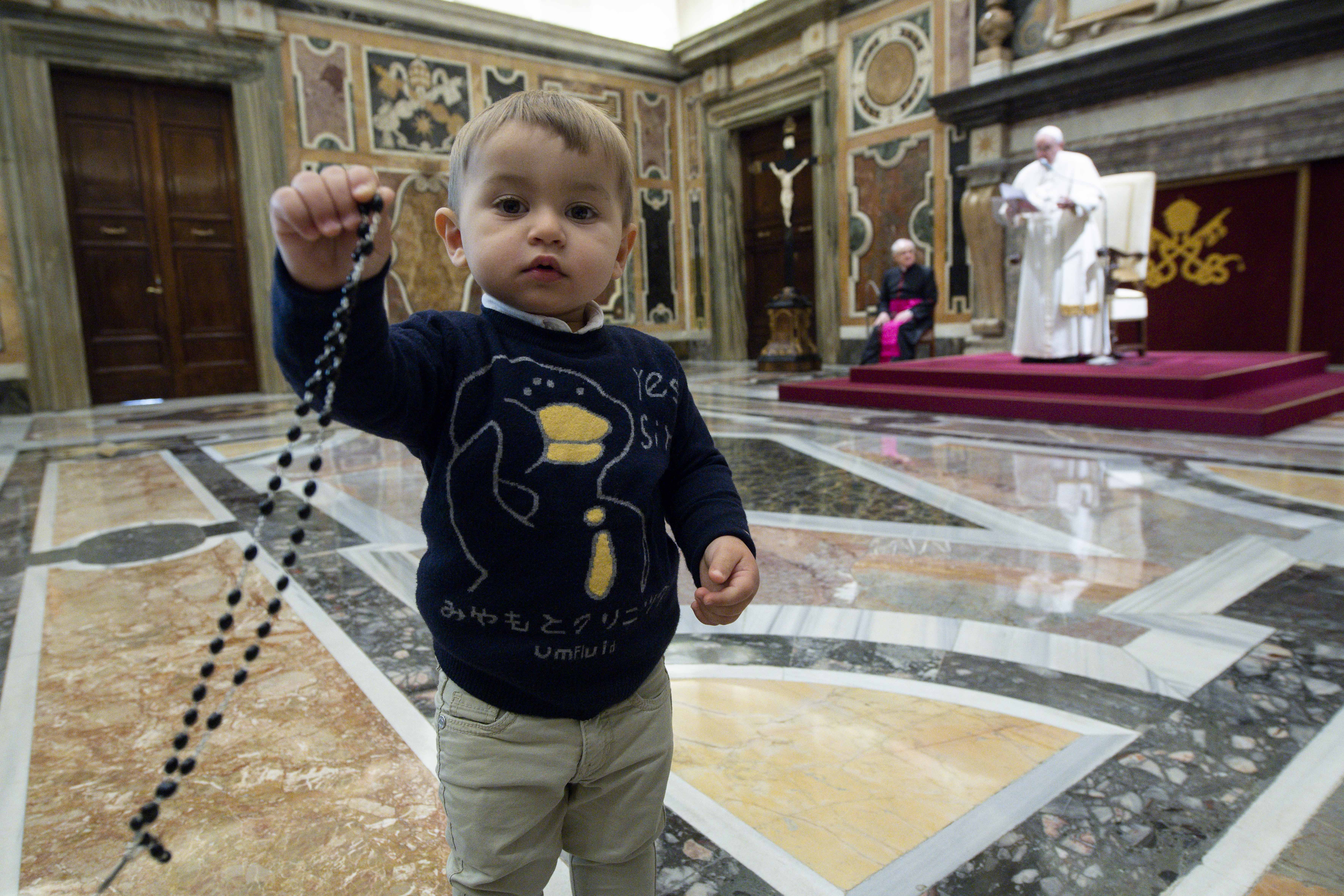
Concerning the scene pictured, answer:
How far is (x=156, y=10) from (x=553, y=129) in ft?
29.2

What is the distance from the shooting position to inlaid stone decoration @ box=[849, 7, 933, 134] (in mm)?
8156

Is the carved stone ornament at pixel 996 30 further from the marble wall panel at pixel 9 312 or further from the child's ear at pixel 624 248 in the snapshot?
the marble wall panel at pixel 9 312

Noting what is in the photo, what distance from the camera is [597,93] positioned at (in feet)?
33.1

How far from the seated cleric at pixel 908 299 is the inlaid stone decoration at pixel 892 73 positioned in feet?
5.54

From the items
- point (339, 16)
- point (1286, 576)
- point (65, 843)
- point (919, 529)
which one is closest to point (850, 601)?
point (919, 529)

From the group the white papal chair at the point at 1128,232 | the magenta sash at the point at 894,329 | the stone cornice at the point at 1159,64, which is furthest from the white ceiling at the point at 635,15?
the white papal chair at the point at 1128,232

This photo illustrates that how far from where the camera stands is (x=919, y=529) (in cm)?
242

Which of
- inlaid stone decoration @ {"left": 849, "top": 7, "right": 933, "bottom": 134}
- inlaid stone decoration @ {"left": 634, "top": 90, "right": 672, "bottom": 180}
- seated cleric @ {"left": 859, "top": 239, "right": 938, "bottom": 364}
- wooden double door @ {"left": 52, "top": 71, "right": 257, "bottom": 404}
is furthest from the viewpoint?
inlaid stone decoration @ {"left": 634, "top": 90, "right": 672, "bottom": 180}

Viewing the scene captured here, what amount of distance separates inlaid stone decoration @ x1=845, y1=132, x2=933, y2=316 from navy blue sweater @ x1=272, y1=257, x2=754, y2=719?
329 inches

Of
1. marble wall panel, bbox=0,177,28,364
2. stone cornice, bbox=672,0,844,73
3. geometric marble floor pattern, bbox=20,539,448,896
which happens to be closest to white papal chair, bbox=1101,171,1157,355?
stone cornice, bbox=672,0,844,73

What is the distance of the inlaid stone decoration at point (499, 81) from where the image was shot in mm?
9297

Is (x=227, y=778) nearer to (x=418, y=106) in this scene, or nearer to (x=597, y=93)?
(x=418, y=106)

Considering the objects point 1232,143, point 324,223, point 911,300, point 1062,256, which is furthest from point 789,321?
point 324,223

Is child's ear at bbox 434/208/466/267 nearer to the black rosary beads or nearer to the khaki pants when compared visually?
the black rosary beads
